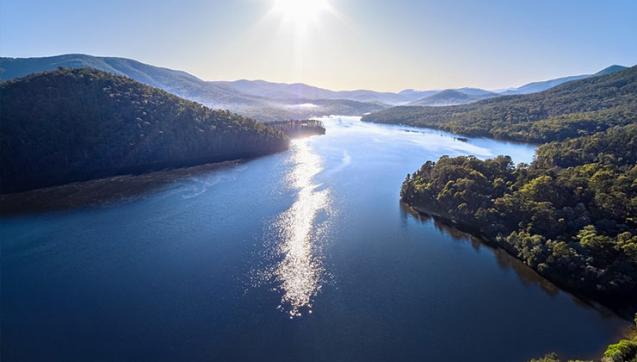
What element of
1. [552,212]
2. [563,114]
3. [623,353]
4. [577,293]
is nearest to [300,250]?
[577,293]

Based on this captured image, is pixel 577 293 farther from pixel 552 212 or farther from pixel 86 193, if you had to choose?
pixel 86 193

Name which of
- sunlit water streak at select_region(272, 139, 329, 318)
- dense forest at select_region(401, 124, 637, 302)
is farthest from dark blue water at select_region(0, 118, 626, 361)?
dense forest at select_region(401, 124, 637, 302)

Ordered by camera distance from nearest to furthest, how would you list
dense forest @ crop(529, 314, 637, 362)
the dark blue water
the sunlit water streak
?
1. dense forest @ crop(529, 314, 637, 362)
2. the dark blue water
3. the sunlit water streak

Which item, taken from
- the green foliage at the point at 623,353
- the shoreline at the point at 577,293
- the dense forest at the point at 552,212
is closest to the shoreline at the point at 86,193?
the dense forest at the point at 552,212

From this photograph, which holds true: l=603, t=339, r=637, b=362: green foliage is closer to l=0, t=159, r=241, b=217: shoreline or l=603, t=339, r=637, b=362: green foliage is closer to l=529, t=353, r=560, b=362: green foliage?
l=529, t=353, r=560, b=362: green foliage

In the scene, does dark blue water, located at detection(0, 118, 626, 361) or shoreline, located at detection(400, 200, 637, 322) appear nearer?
dark blue water, located at detection(0, 118, 626, 361)

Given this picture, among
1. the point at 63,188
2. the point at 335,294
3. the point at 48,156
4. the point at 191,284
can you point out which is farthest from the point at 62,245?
the point at 48,156
